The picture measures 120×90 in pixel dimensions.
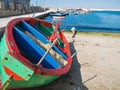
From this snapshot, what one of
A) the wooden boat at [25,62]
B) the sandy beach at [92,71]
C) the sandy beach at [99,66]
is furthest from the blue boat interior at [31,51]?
the sandy beach at [99,66]

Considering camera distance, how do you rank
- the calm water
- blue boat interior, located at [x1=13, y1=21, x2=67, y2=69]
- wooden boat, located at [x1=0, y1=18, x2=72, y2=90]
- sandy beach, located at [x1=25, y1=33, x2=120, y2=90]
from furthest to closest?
the calm water < sandy beach, located at [x1=25, y1=33, x2=120, y2=90] < blue boat interior, located at [x1=13, y1=21, x2=67, y2=69] < wooden boat, located at [x1=0, y1=18, x2=72, y2=90]

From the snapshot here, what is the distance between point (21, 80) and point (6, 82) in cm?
39

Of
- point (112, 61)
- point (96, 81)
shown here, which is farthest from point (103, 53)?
point (96, 81)

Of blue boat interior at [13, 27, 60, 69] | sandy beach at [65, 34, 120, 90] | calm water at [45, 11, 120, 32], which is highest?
blue boat interior at [13, 27, 60, 69]

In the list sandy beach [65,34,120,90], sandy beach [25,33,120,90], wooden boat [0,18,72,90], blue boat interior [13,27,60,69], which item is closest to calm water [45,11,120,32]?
sandy beach [65,34,120,90]

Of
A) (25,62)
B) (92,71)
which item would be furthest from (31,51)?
(92,71)

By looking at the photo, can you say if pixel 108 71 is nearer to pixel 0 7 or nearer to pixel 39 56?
pixel 39 56

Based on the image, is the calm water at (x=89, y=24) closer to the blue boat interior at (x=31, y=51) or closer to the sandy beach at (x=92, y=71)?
the sandy beach at (x=92, y=71)

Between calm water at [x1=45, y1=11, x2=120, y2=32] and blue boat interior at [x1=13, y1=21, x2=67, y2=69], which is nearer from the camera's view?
blue boat interior at [x1=13, y1=21, x2=67, y2=69]

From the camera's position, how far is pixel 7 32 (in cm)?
768

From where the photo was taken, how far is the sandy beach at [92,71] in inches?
340

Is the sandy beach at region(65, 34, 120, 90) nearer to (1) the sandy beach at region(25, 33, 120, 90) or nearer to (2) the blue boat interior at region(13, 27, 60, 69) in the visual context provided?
(1) the sandy beach at region(25, 33, 120, 90)

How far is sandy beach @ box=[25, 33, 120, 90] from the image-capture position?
28.3 feet

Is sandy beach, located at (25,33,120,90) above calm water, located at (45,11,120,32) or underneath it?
above
